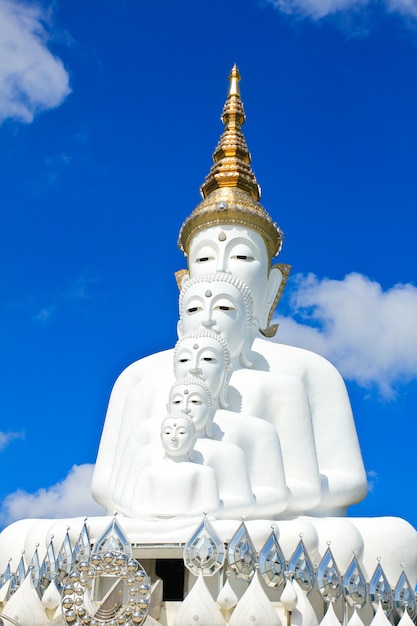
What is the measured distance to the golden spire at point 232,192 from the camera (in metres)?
14.5

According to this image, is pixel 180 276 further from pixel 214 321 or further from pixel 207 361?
pixel 207 361

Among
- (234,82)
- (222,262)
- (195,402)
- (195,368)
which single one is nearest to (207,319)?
(195,368)

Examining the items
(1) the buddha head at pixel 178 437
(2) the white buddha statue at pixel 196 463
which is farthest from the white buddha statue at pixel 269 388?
(1) the buddha head at pixel 178 437

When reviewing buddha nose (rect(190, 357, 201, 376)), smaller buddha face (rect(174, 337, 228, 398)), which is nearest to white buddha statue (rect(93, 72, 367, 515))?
smaller buddha face (rect(174, 337, 228, 398))

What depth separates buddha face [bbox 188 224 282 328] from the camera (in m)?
14.2

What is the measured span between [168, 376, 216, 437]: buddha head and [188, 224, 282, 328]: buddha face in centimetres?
296

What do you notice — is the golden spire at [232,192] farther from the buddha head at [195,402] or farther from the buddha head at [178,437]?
the buddha head at [178,437]

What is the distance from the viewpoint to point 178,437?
35.8 feet

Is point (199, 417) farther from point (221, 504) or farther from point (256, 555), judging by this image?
point (256, 555)

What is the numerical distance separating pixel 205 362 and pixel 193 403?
87cm

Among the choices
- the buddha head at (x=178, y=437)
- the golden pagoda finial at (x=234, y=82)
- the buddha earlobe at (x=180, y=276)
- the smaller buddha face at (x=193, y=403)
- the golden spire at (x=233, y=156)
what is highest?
the golden pagoda finial at (x=234, y=82)

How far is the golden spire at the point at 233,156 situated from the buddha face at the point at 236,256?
171 cm

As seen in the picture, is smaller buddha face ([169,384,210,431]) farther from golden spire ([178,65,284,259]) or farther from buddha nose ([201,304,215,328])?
golden spire ([178,65,284,259])

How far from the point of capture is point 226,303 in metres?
13.1
